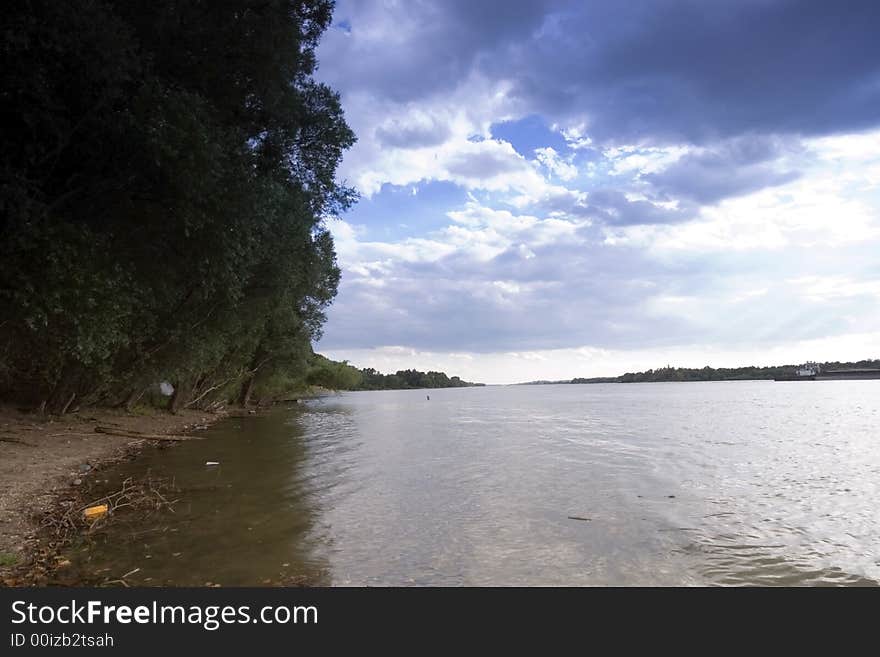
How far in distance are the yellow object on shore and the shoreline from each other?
2.12 feet

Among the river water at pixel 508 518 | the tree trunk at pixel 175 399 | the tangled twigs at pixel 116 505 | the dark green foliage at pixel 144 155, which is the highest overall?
the dark green foliage at pixel 144 155

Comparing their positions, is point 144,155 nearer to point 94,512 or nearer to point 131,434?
point 94,512

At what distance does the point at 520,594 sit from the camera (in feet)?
24.1

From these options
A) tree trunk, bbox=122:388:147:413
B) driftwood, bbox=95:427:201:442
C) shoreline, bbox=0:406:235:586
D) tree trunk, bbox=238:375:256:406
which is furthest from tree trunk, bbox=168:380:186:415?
tree trunk, bbox=238:375:256:406

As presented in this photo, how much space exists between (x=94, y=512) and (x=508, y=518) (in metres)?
9.11

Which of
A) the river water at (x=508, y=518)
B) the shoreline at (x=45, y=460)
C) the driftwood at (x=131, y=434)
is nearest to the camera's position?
the river water at (x=508, y=518)

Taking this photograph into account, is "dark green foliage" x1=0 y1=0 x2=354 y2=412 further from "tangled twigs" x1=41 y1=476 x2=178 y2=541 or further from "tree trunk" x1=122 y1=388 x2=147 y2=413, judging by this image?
"tree trunk" x1=122 y1=388 x2=147 y2=413

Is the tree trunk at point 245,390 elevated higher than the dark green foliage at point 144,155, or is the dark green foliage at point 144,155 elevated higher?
the dark green foliage at point 144,155

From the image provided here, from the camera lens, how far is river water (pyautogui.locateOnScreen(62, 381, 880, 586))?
27.2ft

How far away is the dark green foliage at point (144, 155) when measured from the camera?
10.1 m

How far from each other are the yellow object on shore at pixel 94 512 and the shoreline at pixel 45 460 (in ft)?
2.12

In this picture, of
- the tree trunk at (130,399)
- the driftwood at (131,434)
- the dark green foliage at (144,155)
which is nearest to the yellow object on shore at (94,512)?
the dark green foliage at (144,155)

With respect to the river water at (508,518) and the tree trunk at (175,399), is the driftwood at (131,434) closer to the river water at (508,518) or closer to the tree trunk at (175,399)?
the river water at (508,518)

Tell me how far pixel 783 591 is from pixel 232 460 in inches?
717
